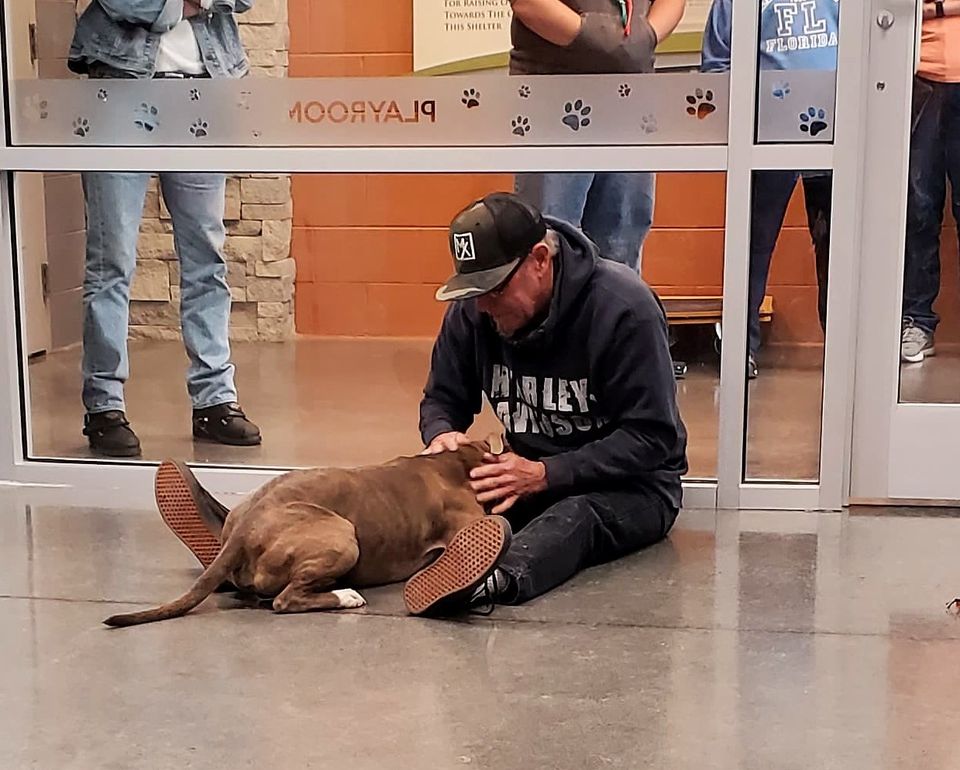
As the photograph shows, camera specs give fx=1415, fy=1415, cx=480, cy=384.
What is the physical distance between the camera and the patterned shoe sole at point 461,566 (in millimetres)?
2562

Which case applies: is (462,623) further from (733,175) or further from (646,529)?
(733,175)

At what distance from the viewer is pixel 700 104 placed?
3.36m

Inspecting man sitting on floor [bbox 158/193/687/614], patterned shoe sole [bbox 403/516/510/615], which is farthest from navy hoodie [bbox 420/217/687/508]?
patterned shoe sole [bbox 403/516/510/615]

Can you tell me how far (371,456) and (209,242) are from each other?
749 millimetres

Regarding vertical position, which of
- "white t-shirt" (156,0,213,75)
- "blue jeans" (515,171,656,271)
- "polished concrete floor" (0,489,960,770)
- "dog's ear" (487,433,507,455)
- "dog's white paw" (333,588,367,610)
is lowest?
"polished concrete floor" (0,489,960,770)

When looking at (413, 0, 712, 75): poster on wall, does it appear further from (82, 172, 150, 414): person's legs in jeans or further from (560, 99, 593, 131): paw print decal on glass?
(82, 172, 150, 414): person's legs in jeans

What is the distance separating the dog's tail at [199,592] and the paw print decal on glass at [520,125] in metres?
1.30


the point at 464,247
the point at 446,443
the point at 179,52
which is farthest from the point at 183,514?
the point at 179,52

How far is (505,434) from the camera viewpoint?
10.5 feet

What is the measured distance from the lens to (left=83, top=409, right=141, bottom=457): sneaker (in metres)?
3.87

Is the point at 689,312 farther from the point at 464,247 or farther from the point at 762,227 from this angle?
the point at 464,247

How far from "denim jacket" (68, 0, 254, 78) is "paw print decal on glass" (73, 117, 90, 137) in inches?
4.9

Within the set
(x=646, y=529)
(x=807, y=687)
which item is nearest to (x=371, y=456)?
(x=646, y=529)

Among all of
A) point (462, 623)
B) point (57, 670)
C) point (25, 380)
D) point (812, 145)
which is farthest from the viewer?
point (25, 380)
